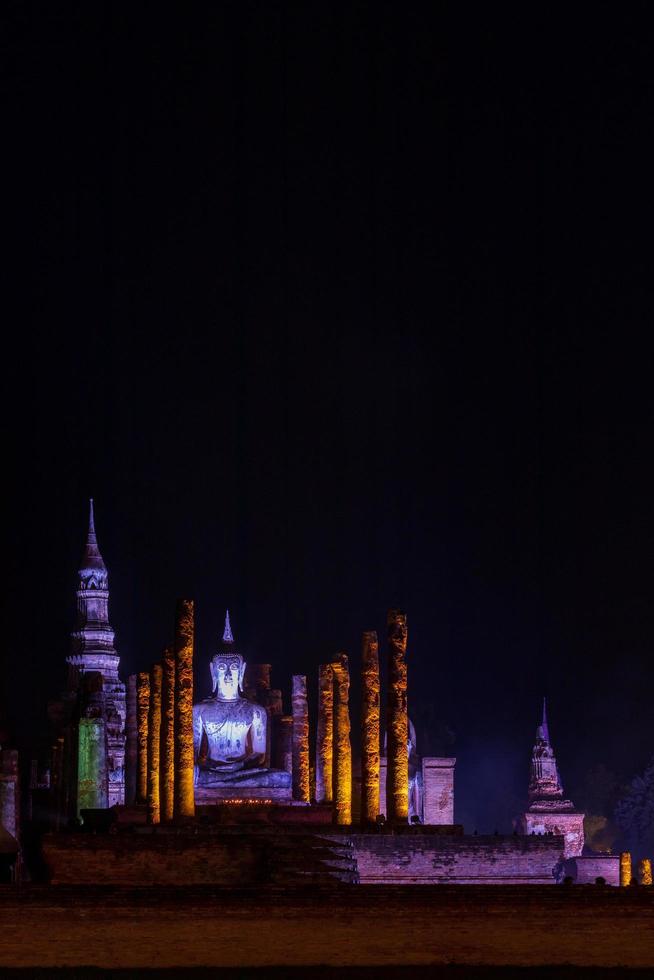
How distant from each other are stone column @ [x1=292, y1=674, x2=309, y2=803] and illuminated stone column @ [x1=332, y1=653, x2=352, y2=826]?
85.6 inches

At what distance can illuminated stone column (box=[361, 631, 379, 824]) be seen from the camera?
1107 inches

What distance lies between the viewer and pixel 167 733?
2925 centimetres

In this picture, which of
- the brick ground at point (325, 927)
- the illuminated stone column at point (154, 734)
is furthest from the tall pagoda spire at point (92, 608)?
the brick ground at point (325, 927)

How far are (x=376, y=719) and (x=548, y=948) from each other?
43.6 feet

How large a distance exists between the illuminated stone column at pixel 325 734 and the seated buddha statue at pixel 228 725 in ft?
4.99

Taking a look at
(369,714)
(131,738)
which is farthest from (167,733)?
(131,738)

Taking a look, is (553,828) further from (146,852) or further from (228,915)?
(228,915)

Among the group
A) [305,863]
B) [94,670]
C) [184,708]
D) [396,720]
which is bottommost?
[305,863]

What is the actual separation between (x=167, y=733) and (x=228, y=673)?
19.0ft

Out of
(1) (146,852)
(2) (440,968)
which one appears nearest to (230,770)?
(1) (146,852)

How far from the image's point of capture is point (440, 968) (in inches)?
596

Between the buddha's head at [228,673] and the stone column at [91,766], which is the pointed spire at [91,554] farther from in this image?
the stone column at [91,766]

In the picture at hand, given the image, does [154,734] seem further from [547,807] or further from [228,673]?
[547,807]

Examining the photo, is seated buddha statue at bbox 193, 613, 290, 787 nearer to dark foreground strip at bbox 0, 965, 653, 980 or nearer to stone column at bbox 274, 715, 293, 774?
stone column at bbox 274, 715, 293, 774
